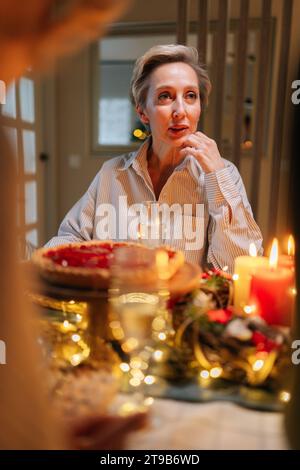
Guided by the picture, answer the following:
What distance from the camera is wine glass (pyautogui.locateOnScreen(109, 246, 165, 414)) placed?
1.91 feet

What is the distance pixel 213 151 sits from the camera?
1.37m

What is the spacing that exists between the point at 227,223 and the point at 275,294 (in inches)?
23.7

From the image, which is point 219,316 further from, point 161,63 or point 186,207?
point 161,63

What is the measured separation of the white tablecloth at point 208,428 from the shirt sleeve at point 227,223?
0.75m

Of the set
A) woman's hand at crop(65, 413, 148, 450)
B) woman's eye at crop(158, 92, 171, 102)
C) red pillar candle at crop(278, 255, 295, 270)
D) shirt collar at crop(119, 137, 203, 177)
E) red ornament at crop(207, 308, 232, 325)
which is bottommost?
woman's hand at crop(65, 413, 148, 450)

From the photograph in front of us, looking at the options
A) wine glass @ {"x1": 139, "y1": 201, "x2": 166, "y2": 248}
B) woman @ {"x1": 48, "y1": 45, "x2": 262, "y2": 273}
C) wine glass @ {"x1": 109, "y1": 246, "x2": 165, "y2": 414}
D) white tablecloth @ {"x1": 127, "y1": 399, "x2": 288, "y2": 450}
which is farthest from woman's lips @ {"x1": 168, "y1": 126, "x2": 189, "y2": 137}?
white tablecloth @ {"x1": 127, "y1": 399, "x2": 288, "y2": 450}

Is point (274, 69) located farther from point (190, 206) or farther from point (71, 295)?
point (71, 295)

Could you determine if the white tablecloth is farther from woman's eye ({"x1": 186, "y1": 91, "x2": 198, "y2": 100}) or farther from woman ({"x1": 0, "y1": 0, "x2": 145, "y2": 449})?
woman's eye ({"x1": 186, "y1": 91, "x2": 198, "y2": 100})

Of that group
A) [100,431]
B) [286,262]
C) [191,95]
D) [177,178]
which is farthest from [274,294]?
[191,95]

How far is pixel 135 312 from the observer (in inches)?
22.8

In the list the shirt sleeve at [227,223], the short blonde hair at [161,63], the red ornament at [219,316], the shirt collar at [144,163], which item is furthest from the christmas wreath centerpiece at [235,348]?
the short blonde hair at [161,63]

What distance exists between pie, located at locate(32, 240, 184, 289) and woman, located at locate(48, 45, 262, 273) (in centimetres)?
57
